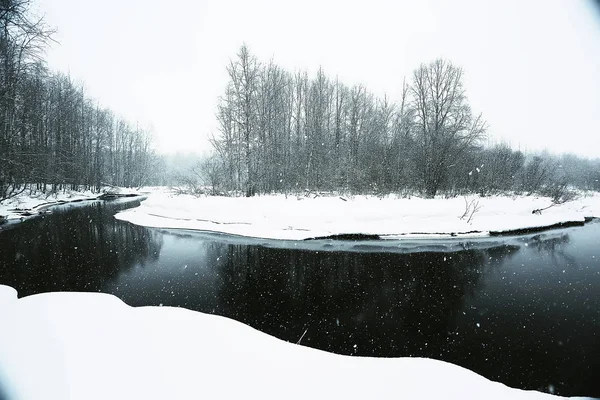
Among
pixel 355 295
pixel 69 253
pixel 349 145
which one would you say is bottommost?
pixel 355 295

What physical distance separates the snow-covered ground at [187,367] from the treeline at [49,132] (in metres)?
12.2

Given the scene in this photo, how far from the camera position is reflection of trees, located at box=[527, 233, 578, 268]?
29.6 ft

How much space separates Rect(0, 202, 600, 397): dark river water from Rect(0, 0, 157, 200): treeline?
749 cm

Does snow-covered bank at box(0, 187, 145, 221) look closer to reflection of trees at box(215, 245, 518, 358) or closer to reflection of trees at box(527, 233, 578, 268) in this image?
reflection of trees at box(215, 245, 518, 358)

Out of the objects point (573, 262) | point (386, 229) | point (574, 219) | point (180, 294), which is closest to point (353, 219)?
point (386, 229)

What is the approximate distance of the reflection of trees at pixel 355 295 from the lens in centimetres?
442

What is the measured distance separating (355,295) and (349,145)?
25.4m

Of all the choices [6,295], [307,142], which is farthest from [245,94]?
[6,295]

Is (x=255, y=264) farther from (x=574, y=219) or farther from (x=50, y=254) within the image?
(x=574, y=219)

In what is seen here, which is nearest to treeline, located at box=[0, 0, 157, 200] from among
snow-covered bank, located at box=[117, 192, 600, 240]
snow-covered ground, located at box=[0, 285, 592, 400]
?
snow-covered bank, located at box=[117, 192, 600, 240]

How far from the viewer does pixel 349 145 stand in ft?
97.0

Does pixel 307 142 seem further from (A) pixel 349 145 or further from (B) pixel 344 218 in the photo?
(B) pixel 344 218

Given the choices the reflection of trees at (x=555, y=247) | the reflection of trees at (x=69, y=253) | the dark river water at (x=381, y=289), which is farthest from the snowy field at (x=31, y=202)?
the reflection of trees at (x=555, y=247)

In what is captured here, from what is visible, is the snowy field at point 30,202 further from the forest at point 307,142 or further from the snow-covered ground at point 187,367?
the snow-covered ground at point 187,367
